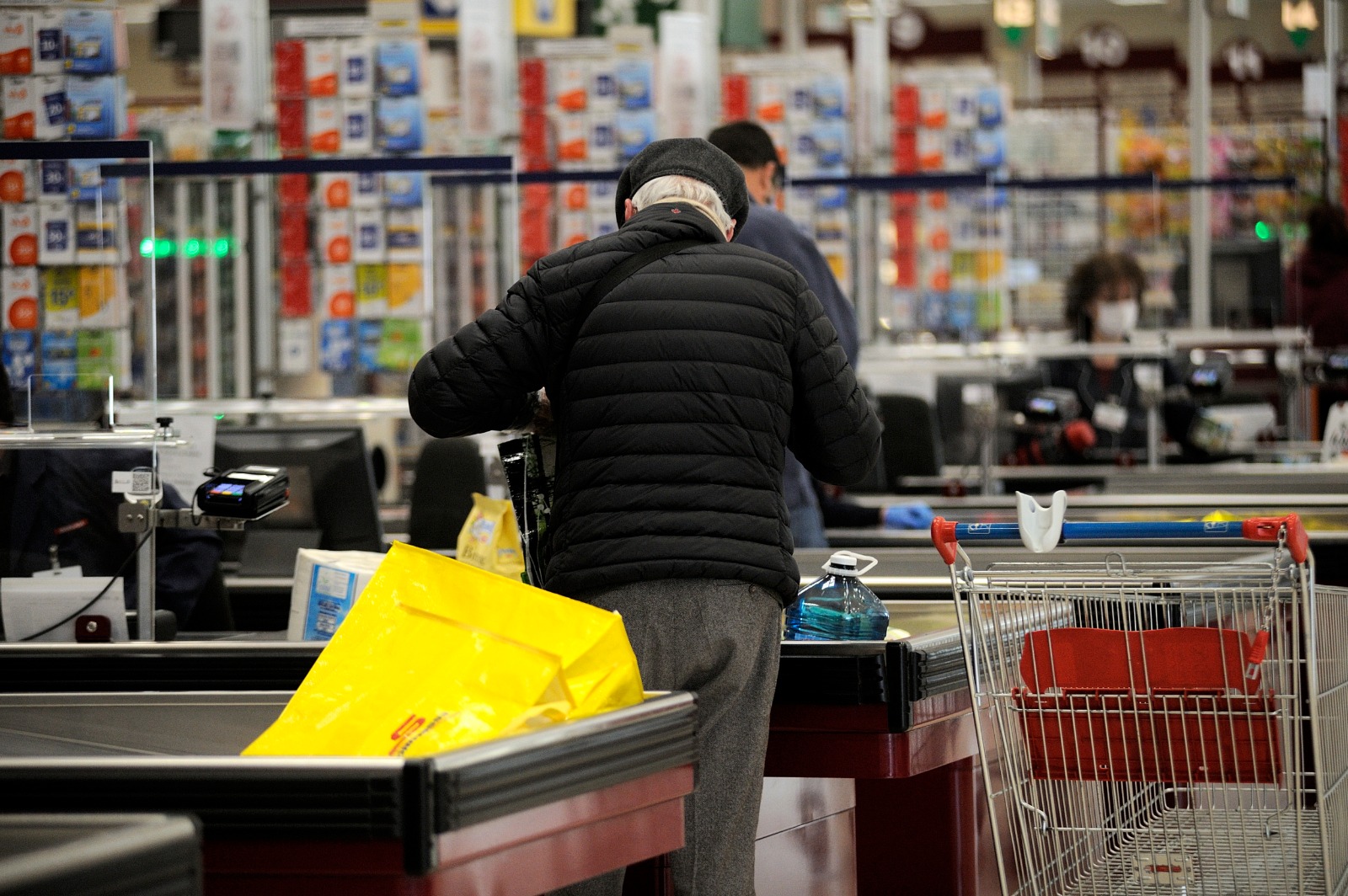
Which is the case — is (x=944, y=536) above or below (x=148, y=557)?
above

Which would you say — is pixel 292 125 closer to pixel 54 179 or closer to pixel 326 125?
pixel 326 125

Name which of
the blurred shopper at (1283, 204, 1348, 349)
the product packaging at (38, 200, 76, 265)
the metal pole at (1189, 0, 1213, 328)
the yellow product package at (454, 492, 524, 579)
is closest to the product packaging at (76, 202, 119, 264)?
the product packaging at (38, 200, 76, 265)

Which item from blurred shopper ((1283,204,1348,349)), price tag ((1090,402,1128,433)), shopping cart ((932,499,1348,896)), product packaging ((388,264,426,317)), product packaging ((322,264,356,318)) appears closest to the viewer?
→ shopping cart ((932,499,1348,896))

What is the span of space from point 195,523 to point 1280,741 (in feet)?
6.51

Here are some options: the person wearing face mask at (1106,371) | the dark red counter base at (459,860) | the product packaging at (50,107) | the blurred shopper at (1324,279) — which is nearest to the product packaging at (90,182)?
the product packaging at (50,107)

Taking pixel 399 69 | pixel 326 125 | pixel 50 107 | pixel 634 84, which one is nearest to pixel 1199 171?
pixel 634 84

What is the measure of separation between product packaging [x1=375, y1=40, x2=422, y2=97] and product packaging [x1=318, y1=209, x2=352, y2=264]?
1.71ft

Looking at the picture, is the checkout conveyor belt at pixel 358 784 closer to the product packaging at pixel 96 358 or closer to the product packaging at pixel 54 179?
the product packaging at pixel 96 358

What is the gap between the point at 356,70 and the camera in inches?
265

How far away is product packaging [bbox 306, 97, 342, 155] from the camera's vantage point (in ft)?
22.2

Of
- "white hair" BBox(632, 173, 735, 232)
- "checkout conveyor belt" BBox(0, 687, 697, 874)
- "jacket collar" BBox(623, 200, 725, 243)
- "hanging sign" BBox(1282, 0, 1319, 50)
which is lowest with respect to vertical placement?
"checkout conveyor belt" BBox(0, 687, 697, 874)

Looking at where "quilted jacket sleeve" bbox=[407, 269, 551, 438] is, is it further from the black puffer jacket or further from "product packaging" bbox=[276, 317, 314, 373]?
"product packaging" bbox=[276, 317, 314, 373]

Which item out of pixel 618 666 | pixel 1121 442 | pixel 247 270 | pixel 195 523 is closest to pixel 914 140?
pixel 1121 442

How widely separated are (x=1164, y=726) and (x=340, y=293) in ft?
15.2
